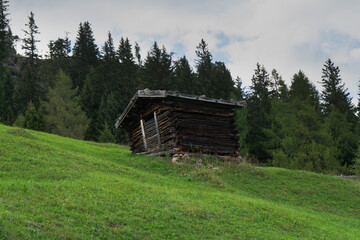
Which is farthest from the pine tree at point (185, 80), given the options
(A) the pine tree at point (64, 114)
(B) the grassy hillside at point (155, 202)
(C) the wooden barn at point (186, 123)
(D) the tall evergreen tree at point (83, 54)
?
(B) the grassy hillside at point (155, 202)

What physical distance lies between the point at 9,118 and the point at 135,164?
108ft

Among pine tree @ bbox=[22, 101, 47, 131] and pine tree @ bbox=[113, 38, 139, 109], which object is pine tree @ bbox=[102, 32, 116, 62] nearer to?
pine tree @ bbox=[113, 38, 139, 109]

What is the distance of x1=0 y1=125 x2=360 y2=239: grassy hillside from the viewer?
22.6 feet

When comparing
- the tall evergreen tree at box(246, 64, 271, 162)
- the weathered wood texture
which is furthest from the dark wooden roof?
the tall evergreen tree at box(246, 64, 271, 162)

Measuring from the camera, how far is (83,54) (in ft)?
221

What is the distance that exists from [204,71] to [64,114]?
2555 cm

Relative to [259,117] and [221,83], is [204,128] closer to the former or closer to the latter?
[259,117]

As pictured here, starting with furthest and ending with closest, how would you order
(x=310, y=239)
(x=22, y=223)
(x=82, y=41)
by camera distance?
(x=82, y=41) → (x=310, y=239) → (x=22, y=223)

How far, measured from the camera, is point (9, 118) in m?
42.6

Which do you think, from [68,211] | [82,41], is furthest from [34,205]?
[82,41]

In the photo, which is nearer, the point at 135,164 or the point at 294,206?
the point at 294,206

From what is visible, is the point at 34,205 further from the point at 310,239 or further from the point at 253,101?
the point at 253,101

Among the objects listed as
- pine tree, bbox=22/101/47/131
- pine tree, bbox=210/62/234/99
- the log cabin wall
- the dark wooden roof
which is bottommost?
the log cabin wall

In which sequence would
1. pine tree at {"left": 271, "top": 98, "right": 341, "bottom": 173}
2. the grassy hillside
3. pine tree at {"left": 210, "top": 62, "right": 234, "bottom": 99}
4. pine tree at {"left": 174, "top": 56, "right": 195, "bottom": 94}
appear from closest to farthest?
1. the grassy hillside
2. pine tree at {"left": 271, "top": 98, "right": 341, "bottom": 173}
3. pine tree at {"left": 174, "top": 56, "right": 195, "bottom": 94}
4. pine tree at {"left": 210, "top": 62, "right": 234, "bottom": 99}
